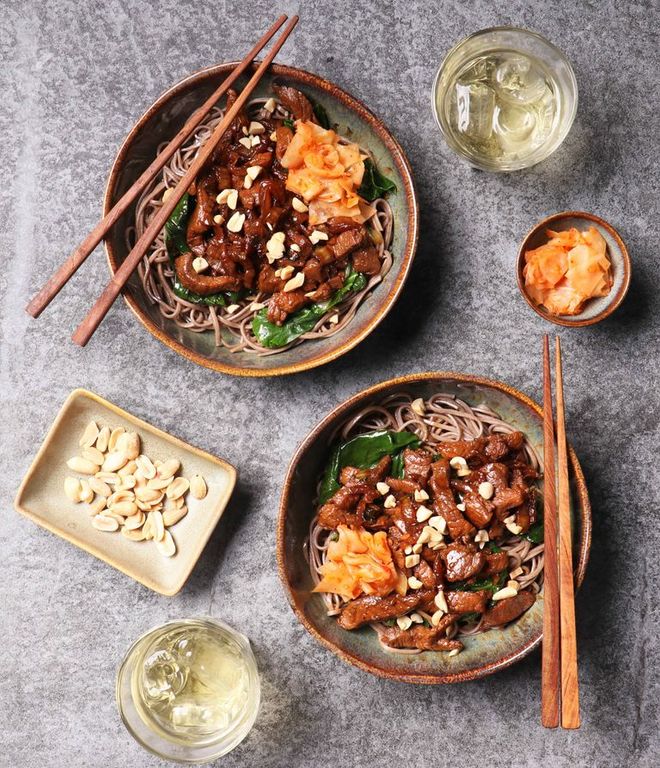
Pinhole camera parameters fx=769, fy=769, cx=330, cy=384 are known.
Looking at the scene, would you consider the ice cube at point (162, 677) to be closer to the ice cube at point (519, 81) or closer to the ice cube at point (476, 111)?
the ice cube at point (476, 111)

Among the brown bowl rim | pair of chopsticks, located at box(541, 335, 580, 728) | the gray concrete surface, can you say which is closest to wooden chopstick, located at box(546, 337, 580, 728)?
pair of chopsticks, located at box(541, 335, 580, 728)

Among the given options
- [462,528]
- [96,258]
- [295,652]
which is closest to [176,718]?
[295,652]

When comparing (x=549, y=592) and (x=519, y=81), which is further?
(x=519, y=81)

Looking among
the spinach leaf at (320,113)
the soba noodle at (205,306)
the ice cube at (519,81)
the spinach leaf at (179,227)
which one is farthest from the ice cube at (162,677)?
the ice cube at (519,81)

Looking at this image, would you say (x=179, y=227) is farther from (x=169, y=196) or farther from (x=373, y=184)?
(x=373, y=184)

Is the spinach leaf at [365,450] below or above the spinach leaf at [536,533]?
above

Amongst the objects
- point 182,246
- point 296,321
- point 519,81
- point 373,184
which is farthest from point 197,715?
point 519,81

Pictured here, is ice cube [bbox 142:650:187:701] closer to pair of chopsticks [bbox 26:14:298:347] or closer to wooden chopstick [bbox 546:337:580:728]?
pair of chopsticks [bbox 26:14:298:347]
